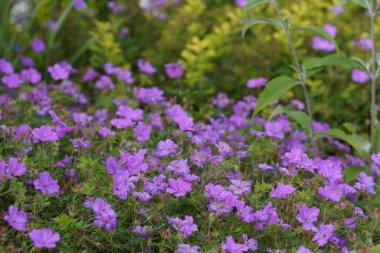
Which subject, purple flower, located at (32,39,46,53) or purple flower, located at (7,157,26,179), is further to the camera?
purple flower, located at (32,39,46,53)

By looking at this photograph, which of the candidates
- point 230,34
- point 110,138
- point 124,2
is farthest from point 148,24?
point 110,138

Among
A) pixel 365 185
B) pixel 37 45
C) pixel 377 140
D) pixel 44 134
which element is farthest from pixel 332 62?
pixel 37 45

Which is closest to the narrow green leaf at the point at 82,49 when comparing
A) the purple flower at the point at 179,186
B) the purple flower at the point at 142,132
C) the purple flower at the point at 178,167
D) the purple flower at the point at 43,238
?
the purple flower at the point at 142,132

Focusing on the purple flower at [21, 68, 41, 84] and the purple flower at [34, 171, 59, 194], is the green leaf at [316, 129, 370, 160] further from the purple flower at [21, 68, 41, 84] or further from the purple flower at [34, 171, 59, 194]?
the purple flower at [21, 68, 41, 84]

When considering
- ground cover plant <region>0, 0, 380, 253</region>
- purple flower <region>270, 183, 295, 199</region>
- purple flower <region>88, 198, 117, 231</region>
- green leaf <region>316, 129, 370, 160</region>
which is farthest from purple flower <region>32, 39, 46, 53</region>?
purple flower <region>270, 183, 295, 199</region>

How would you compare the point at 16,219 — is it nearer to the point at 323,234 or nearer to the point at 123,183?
the point at 123,183
